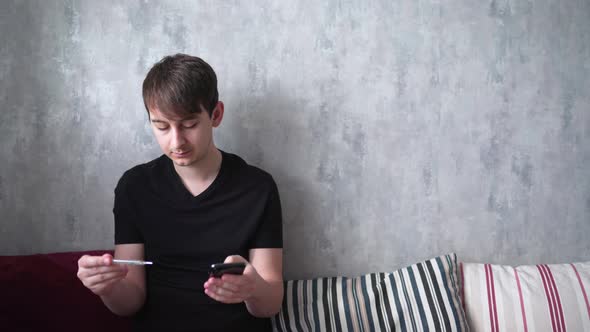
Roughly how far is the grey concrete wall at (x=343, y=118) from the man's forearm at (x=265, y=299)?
0.36 metres

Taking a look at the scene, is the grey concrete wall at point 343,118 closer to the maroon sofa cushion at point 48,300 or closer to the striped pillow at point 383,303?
the striped pillow at point 383,303

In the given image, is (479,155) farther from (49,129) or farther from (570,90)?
(49,129)

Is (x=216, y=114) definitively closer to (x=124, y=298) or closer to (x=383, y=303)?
(x=124, y=298)

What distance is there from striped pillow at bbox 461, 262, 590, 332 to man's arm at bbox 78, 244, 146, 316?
1204 millimetres

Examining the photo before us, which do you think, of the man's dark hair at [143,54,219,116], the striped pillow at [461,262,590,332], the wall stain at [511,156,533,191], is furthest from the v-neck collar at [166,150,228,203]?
the wall stain at [511,156,533,191]

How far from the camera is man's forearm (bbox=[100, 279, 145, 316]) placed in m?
1.31

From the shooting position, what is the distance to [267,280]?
138 centimetres

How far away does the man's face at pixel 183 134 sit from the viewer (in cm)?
125

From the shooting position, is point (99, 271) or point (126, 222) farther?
point (126, 222)

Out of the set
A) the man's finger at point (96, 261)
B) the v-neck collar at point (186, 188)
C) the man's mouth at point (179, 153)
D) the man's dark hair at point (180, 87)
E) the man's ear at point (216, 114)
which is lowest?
the man's finger at point (96, 261)

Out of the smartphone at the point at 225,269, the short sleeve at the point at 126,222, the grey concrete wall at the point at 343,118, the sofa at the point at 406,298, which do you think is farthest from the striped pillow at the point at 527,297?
the short sleeve at the point at 126,222

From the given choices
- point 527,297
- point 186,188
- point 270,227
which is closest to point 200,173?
point 186,188

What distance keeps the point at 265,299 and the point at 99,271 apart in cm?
50

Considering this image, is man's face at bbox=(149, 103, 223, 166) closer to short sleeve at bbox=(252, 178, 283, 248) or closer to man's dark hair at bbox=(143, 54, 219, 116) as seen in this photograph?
man's dark hair at bbox=(143, 54, 219, 116)
